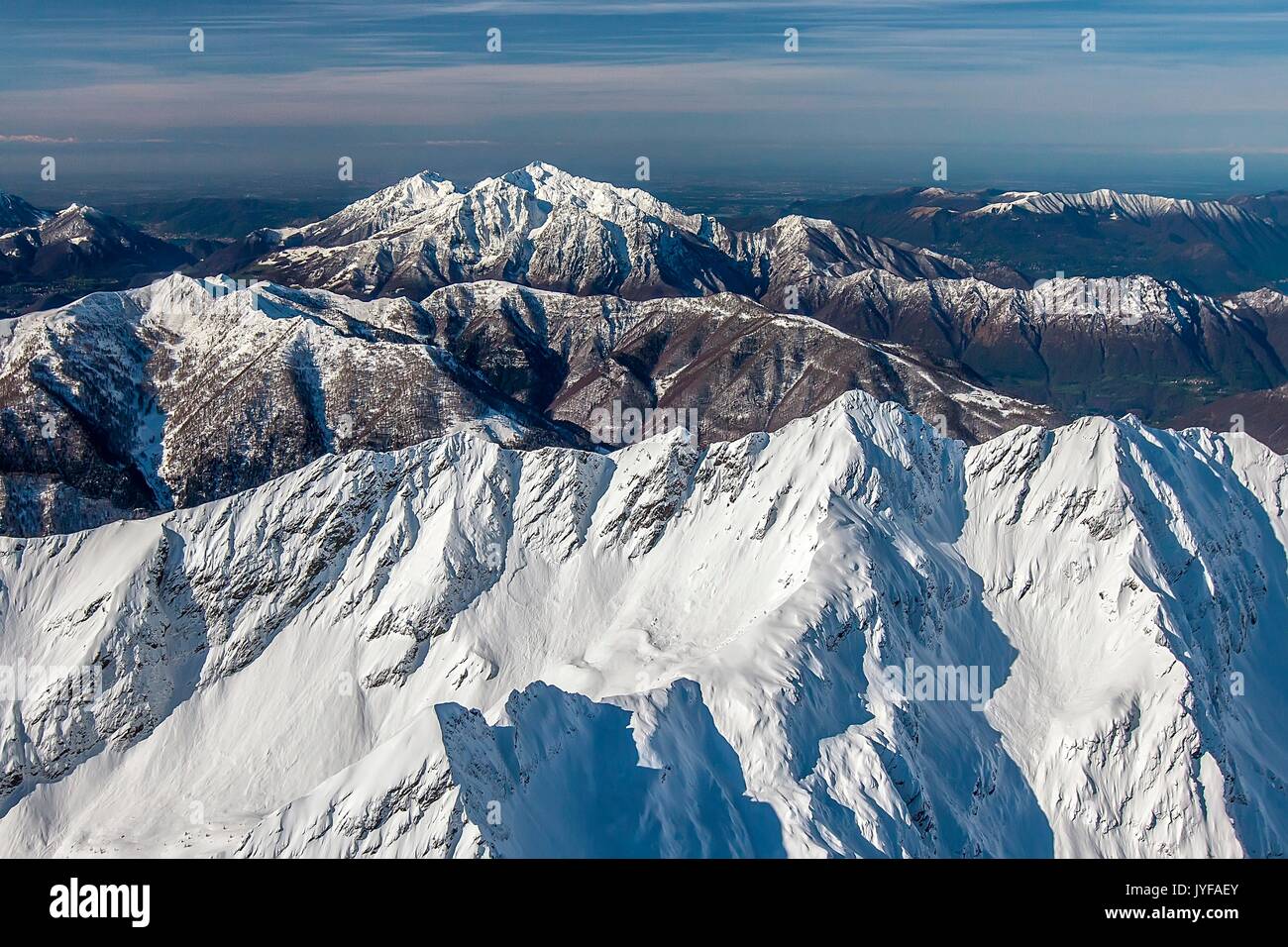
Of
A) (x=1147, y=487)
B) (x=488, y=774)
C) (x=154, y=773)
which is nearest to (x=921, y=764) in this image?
(x=488, y=774)
